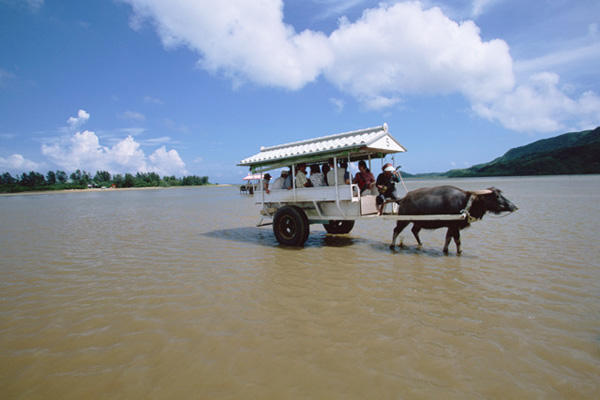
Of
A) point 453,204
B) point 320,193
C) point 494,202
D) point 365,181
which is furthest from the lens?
point 365,181

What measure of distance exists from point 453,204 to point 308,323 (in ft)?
15.7

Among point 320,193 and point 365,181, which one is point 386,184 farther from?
point 320,193

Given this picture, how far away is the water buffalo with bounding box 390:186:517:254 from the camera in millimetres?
6852

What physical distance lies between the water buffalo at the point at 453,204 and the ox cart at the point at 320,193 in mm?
283

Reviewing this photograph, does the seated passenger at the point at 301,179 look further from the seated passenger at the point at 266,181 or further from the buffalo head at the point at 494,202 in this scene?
the buffalo head at the point at 494,202

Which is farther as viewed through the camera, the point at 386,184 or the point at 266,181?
the point at 266,181

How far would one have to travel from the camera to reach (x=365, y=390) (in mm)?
2701

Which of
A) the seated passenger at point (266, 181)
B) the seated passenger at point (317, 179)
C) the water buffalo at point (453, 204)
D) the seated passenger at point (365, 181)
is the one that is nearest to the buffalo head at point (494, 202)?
the water buffalo at point (453, 204)

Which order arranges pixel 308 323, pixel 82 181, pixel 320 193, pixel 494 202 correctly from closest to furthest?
pixel 308 323
pixel 494 202
pixel 320 193
pixel 82 181

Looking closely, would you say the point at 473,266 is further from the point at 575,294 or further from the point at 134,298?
the point at 134,298

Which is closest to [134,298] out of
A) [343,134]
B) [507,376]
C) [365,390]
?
[365,390]

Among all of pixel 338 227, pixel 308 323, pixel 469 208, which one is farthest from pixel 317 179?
pixel 308 323

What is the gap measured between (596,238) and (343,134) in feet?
23.4

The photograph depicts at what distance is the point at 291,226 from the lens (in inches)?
338
